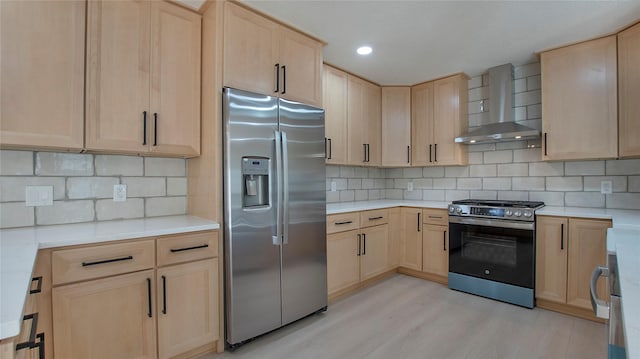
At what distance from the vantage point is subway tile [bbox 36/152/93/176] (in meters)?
1.93

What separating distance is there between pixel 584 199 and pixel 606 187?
199mm

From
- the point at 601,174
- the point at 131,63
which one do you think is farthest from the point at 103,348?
the point at 601,174

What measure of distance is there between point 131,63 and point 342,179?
254cm

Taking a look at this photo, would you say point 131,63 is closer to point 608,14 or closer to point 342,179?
point 342,179

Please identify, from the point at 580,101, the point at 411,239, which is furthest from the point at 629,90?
the point at 411,239

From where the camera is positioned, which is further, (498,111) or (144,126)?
(498,111)

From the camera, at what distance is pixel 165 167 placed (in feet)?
7.88

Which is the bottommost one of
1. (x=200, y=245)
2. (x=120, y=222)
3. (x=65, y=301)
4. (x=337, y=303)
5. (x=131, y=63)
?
(x=337, y=303)

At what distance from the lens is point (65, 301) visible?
154cm

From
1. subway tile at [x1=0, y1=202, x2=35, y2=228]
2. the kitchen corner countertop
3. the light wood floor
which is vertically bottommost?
the light wood floor

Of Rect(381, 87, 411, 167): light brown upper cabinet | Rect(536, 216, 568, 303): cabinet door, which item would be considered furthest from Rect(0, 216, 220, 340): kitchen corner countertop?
Rect(536, 216, 568, 303): cabinet door

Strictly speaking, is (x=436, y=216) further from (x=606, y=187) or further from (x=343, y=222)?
(x=606, y=187)

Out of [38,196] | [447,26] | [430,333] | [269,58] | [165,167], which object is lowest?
[430,333]

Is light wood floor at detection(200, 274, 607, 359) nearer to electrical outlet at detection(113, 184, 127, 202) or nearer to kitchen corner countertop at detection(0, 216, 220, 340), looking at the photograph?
kitchen corner countertop at detection(0, 216, 220, 340)
